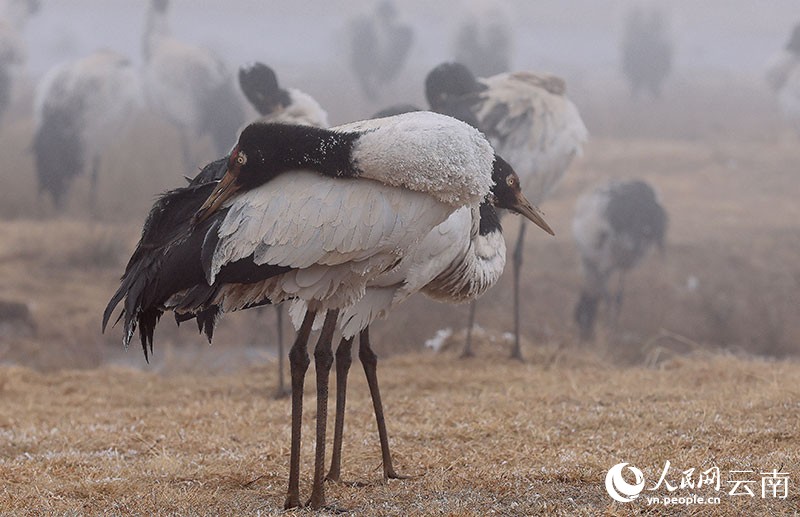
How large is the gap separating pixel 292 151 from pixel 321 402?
1.07m

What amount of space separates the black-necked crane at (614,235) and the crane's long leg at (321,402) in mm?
9042

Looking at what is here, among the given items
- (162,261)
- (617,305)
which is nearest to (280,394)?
(162,261)

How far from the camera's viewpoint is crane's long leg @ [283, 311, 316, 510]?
4.44 metres

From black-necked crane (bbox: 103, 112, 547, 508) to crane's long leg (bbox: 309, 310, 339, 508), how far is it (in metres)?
0.06

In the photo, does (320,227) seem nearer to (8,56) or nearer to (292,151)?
(292,151)

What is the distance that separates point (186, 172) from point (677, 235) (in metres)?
8.53

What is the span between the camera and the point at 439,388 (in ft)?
26.9

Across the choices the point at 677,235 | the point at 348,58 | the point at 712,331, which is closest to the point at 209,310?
the point at 712,331

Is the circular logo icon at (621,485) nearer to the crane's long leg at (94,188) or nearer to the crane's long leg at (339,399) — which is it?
the crane's long leg at (339,399)

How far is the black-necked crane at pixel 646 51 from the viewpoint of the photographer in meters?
40.9

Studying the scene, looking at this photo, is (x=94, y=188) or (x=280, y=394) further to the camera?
(x=94, y=188)

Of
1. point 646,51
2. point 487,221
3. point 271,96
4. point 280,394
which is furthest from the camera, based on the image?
point 646,51

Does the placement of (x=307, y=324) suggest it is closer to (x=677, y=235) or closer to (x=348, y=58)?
(x=677, y=235)

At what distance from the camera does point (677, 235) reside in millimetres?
16453
